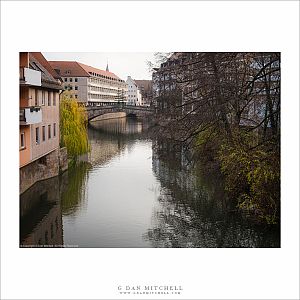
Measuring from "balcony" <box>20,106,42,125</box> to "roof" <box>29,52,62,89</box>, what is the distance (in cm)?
32

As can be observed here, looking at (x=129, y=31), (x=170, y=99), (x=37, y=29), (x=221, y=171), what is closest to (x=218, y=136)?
(x=221, y=171)

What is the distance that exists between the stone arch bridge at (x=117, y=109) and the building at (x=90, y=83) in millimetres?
72

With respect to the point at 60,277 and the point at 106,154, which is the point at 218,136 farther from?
the point at 60,277

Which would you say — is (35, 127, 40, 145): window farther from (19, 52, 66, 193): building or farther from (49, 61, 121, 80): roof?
(49, 61, 121, 80): roof

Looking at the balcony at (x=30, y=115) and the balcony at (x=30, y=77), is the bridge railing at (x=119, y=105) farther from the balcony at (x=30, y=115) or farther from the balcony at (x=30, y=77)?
the balcony at (x=30, y=77)

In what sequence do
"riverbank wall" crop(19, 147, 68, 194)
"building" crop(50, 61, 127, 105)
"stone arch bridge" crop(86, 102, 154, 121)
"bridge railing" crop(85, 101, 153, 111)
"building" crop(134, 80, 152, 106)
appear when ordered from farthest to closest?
"bridge railing" crop(85, 101, 153, 111) < "stone arch bridge" crop(86, 102, 154, 121) < "building" crop(134, 80, 152, 106) < "building" crop(50, 61, 127, 105) < "riverbank wall" crop(19, 147, 68, 194)

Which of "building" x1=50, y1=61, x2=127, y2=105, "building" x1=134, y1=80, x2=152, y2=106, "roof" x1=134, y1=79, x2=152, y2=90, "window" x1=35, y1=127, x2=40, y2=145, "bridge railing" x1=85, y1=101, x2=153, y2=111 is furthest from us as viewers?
"bridge railing" x1=85, y1=101, x2=153, y2=111

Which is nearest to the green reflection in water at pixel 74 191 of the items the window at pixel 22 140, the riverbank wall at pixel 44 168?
the riverbank wall at pixel 44 168

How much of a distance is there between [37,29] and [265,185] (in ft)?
8.33

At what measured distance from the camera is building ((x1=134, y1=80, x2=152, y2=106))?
22.0 feet

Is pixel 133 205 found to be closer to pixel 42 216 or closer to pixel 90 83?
pixel 42 216

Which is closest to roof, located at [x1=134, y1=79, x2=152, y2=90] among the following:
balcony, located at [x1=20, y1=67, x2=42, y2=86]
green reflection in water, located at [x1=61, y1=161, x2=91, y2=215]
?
balcony, located at [x1=20, y1=67, x2=42, y2=86]

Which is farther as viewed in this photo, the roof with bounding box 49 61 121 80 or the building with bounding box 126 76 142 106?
the building with bounding box 126 76 142 106

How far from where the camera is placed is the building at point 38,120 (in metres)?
5.52
